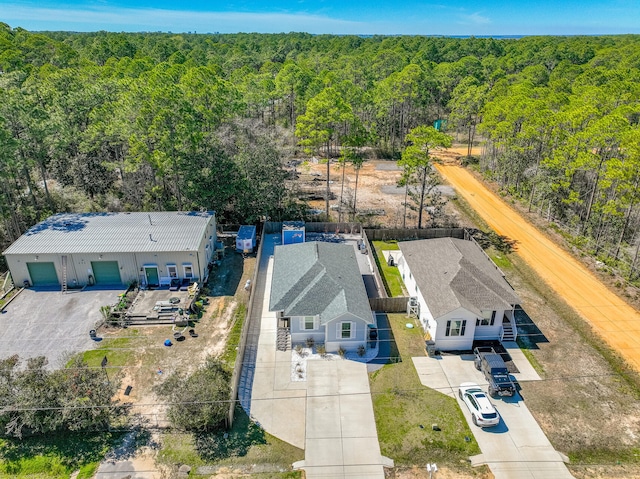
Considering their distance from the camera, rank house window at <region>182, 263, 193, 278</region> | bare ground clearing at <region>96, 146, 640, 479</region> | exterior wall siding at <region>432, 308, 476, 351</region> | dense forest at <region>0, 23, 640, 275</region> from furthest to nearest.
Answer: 1. dense forest at <region>0, 23, 640, 275</region>
2. house window at <region>182, 263, 193, 278</region>
3. exterior wall siding at <region>432, 308, 476, 351</region>
4. bare ground clearing at <region>96, 146, 640, 479</region>

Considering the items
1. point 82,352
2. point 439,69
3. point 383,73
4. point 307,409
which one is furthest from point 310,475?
point 439,69

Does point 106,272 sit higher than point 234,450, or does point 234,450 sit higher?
point 106,272

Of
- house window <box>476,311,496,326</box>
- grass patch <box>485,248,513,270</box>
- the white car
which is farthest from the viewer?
grass patch <box>485,248,513,270</box>

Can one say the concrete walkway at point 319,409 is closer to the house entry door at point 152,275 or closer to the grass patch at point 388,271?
the grass patch at point 388,271

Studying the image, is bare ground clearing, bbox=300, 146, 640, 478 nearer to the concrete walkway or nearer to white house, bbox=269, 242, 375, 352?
the concrete walkway

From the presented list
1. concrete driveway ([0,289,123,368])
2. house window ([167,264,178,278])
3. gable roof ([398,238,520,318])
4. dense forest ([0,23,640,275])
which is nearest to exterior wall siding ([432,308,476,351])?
gable roof ([398,238,520,318])

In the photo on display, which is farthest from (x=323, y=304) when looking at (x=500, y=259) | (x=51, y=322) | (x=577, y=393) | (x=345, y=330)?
(x=500, y=259)

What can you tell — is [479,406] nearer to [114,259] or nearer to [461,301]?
[461,301]

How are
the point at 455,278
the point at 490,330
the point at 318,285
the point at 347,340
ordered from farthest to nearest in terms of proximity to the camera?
the point at 455,278 < the point at 318,285 < the point at 490,330 < the point at 347,340
